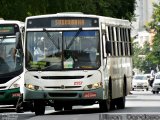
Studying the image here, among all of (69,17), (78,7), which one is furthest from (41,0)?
(69,17)

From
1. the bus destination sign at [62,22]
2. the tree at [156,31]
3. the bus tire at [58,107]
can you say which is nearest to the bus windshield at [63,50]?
the bus destination sign at [62,22]

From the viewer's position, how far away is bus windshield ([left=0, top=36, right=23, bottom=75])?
2998cm

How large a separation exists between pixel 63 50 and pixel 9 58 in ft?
14.5

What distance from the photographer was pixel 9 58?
30094mm

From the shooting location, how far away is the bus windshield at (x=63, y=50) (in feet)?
85.4

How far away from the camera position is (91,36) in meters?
26.3

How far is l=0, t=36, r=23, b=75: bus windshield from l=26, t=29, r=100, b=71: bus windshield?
12.4 ft

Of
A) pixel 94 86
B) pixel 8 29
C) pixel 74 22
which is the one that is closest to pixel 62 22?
pixel 74 22

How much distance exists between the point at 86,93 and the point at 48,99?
3.49 ft

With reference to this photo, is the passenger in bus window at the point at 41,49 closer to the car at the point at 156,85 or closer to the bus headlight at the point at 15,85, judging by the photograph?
the bus headlight at the point at 15,85

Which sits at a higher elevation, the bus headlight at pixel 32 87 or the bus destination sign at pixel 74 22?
the bus destination sign at pixel 74 22

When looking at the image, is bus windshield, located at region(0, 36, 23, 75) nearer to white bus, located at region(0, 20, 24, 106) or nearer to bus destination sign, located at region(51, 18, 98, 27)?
white bus, located at region(0, 20, 24, 106)

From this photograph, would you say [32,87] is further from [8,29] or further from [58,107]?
[8,29]

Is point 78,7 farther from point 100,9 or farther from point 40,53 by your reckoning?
point 40,53
